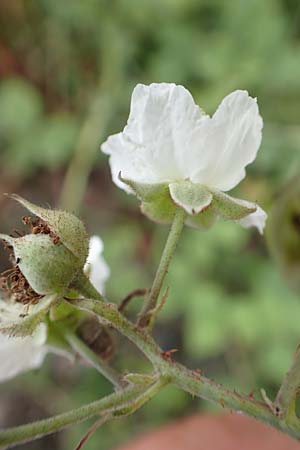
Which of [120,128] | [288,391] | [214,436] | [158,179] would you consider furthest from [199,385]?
[120,128]

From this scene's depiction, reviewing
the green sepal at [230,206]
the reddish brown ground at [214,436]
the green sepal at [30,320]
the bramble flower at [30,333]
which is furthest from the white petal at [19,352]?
the reddish brown ground at [214,436]

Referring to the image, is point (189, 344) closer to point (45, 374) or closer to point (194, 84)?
point (45, 374)

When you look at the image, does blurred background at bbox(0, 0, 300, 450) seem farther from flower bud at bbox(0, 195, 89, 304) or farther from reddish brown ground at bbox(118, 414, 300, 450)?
flower bud at bbox(0, 195, 89, 304)

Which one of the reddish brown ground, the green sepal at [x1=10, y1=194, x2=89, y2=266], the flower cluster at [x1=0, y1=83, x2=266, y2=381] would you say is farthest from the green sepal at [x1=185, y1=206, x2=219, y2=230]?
the reddish brown ground

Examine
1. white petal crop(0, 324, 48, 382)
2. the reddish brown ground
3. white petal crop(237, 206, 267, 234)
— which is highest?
white petal crop(237, 206, 267, 234)

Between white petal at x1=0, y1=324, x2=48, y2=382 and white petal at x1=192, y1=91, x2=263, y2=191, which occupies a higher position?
white petal at x1=192, y1=91, x2=263, y2=191

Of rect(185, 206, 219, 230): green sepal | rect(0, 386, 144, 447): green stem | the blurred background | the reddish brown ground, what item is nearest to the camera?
rect(0, 386, 144, 447): green stem

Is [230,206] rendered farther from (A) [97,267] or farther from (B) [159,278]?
(A) [97,267]
